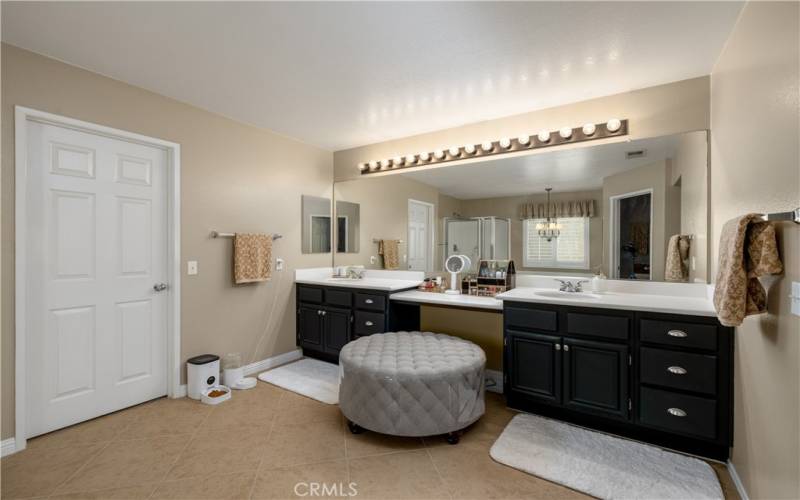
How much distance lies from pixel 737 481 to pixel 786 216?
4.86ft

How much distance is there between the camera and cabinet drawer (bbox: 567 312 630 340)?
2.23 m

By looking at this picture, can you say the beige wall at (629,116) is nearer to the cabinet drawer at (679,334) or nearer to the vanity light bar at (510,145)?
the vanity light bar at (510,145)

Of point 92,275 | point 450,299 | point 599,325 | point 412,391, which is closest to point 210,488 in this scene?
point 412,391

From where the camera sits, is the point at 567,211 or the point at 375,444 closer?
the point at 375,444

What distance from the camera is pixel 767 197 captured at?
1482 millimetres

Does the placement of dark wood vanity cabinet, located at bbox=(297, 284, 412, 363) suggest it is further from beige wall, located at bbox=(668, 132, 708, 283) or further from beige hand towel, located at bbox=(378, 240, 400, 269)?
beige wall, located at bbox=(668, 132, 708, 283)

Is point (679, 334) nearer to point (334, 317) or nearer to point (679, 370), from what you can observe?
point (679, 370)

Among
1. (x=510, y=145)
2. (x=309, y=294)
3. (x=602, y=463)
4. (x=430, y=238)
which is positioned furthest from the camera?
(x=309, y=294)

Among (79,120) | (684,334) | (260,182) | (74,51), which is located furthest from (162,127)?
(684,334)

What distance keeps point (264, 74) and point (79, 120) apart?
1.26 m

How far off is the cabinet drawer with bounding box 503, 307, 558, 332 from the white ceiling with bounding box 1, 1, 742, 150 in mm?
1615

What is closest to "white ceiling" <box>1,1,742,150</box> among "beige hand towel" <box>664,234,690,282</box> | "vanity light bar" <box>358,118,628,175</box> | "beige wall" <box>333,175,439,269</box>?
"vanity light bar" <box>358,118,628,175</box>

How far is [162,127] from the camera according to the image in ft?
9.29

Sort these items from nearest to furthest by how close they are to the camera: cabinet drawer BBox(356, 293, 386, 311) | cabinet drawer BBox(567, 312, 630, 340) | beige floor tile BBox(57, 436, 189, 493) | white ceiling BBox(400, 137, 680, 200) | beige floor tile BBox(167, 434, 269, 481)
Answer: beige floor tile BBox(57, 436, 189, 493)
beige floor tile BBox(167, 434, 269, 481)
cabinet drawer BBox(567, 312, 630, 340)
white ceiling BBox(400, 137, 680, 200)
cabinet drawer BBox(356, 293, 386, 311)
